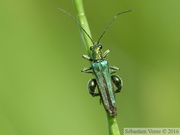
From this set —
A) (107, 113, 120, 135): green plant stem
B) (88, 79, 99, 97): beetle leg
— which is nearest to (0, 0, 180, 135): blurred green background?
(88, 79, 99, 97): beetle leg

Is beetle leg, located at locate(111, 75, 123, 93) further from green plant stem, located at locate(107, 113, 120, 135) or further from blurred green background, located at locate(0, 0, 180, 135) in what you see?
green plant stem, located at locate(107, 113, 120, 135)

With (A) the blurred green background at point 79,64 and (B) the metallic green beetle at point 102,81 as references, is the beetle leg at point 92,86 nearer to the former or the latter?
(B) the metallic green beetle at point 102,81

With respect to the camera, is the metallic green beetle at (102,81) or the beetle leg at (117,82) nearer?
the metallic green beetle at (102,81)

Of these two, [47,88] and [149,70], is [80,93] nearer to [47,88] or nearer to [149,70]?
[47,88]

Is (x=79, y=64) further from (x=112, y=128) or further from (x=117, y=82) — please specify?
(x=112, y=128)

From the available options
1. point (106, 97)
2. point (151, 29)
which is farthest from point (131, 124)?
point (151, 29)

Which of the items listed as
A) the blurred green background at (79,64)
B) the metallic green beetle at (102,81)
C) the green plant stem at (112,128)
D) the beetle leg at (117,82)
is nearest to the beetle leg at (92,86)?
the metallic green beetle at (102,81)

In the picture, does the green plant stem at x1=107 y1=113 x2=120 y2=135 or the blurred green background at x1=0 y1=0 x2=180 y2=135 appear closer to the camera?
the green plant stem at x1=107 y1=113 x2=120 y2=135

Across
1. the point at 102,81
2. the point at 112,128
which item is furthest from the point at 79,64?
the point at 112,128
